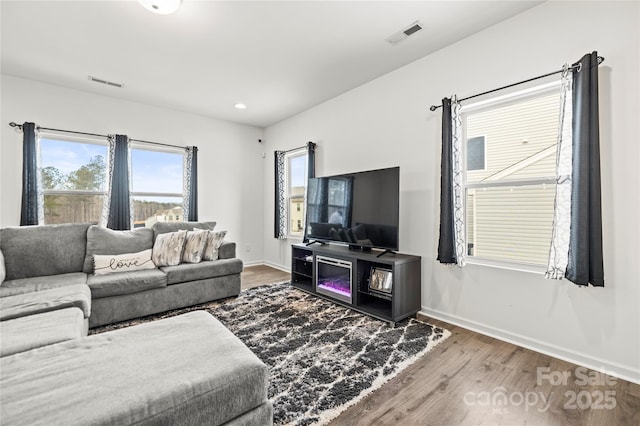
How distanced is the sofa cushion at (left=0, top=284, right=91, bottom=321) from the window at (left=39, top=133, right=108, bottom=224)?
206 cm

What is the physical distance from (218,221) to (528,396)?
15.3 feet


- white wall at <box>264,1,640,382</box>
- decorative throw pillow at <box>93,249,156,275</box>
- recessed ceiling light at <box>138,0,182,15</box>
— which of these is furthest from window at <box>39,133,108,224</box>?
white wall at <box>264,1,640,382</box>

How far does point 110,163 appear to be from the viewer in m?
4.01

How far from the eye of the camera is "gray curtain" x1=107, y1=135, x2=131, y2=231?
13.0 ft

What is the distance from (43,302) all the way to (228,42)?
2595 millimetres

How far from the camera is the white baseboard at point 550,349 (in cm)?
189

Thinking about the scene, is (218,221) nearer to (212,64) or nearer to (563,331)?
(212,64)

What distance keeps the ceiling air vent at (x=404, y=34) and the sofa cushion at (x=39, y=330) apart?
3240mm

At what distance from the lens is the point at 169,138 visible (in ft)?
15.0

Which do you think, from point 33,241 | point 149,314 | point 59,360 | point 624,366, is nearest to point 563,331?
point 624,366

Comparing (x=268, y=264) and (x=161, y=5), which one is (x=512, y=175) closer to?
(x=161, y=5)

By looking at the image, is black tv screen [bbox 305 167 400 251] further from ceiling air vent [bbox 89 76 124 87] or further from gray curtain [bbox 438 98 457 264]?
ceiling air vent [bbox 89 76 124 87]

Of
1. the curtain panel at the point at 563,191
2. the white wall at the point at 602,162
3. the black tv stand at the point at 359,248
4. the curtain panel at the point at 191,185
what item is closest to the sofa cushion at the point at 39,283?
the curtain panel at the point at 191,185

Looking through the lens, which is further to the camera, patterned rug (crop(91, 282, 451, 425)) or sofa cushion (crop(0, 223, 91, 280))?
sofa cushion (crop(0, 223, 91, 280))
